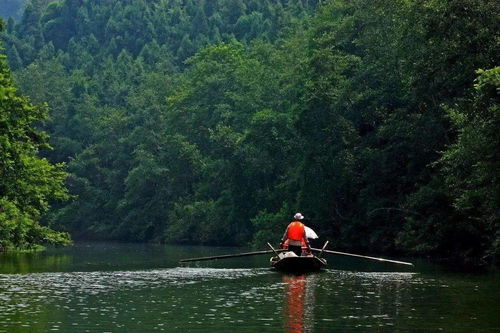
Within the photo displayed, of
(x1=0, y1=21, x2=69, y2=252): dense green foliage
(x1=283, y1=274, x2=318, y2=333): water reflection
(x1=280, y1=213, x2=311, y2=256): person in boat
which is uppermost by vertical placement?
(x1=0, y1=21, x2=69, y2=252): dense green foliage

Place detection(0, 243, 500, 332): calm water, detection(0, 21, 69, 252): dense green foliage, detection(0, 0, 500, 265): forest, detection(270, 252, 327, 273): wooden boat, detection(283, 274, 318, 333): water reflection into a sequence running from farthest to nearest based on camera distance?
detection(0, 21, 69, 252): dense green foliage, detection(0, 0, 500, 265): forest, detection(270, 252, 327, 273): wooden boat, detection(0, 243, 500, 332): calm water, detection(283, 274, 318, 333): water reflection

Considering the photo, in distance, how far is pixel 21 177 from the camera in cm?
6153

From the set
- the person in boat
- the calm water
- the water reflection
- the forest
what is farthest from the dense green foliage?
the water reflection

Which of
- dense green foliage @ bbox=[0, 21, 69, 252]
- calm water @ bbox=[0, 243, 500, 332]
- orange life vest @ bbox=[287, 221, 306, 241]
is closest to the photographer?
calm water @ bbox=[0, 243, 500, 332]

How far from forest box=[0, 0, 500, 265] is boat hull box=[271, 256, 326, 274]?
8.42 metres

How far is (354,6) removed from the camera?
79938mm

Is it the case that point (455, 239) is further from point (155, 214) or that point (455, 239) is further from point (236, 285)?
point (155, 214)

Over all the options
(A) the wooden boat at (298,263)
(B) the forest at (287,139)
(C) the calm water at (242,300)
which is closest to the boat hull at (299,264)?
(A) the wooden boat at (298,263)

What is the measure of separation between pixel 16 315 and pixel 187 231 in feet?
250

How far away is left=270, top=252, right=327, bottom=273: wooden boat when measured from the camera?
145ft

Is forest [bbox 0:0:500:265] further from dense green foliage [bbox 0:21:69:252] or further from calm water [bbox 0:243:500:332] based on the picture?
calm water [bbox 0:243:500:332]

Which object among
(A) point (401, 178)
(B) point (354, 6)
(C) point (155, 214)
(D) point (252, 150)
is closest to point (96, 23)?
(C) point (155, 214)

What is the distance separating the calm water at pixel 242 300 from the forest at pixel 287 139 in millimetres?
9802

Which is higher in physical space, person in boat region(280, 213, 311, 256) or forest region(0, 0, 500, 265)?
forest region(0, 0, 500, 265)
